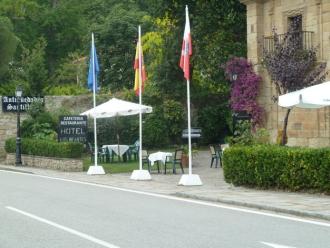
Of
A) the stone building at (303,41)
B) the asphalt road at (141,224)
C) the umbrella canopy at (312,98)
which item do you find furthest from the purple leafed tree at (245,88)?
the asphalt road at (141,224)

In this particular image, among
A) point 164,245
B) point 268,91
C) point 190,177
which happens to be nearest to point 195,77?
point 268,91

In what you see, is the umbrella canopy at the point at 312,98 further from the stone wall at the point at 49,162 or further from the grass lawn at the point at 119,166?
the stone wall at the point at 49,162

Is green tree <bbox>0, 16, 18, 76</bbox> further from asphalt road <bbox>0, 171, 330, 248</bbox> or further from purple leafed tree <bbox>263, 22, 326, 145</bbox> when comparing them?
asphalt road <bbox>0, 171, 330, 248</bbox>

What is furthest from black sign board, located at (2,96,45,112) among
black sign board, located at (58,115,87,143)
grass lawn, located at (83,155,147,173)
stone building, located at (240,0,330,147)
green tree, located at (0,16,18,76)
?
green tree, located at (0,16,18,76)

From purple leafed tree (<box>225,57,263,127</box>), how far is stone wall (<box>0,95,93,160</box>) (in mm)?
13522

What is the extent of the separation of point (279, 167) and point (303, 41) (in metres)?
9.31

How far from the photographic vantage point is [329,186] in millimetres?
15500

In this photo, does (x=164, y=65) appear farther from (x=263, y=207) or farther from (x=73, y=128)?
(x=263, y=207)

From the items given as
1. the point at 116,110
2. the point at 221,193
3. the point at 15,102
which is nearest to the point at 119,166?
the point at 116,110

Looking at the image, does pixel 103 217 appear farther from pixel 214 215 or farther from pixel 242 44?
pixel 242 44

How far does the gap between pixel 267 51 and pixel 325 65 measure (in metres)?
2.94

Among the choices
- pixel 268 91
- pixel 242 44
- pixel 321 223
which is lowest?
pixel 321 223

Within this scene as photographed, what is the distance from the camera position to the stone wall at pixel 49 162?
27.9m

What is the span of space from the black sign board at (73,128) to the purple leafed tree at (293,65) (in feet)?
32.2
